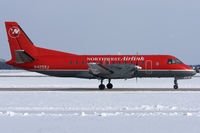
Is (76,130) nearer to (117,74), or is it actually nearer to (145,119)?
(145,119)

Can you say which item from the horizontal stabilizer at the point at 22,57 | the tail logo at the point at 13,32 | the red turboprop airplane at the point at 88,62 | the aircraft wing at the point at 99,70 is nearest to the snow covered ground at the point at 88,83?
the red turboprop airplane at the point at 88,62

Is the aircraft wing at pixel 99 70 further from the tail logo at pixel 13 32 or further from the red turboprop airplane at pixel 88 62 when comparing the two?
the tail logo at pixel 13 32

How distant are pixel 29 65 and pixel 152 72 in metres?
10.5

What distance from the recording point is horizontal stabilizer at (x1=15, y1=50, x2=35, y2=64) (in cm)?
2714

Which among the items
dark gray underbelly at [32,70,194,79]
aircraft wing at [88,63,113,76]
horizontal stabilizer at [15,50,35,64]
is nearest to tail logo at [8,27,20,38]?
horizontal stabilizer at [15,50,35,64]

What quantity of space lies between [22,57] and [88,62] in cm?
567

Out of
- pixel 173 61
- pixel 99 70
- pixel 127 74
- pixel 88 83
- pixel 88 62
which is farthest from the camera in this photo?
pixel 88 83

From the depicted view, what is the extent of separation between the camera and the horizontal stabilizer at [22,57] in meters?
27.1

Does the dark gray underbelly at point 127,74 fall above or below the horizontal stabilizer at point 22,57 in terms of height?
below

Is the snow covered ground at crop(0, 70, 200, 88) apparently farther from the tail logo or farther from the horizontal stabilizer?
the tail logo

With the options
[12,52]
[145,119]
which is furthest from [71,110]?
[12,52]

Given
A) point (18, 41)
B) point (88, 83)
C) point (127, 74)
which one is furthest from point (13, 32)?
point (88, 83)

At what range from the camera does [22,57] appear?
89.7 ft

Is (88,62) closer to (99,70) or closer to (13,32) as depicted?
(99,70)
